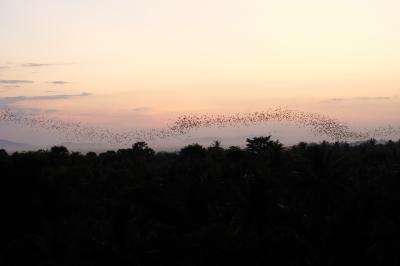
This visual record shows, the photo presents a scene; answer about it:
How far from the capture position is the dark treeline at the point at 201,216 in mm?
24094

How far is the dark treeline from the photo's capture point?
79.0 feet

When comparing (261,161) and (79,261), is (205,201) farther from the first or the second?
(261,161)

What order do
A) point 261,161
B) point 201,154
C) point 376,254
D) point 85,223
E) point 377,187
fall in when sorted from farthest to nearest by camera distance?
point 201,154 < point 261,161 < point 377,187 < point 85,223 < point 376,254

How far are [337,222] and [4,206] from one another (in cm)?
2054

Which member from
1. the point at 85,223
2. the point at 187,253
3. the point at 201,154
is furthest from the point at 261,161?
the point at 187,253

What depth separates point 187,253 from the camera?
2461 centimetres

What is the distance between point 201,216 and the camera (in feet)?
103

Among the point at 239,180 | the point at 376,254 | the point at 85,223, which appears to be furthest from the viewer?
the point at 239,180

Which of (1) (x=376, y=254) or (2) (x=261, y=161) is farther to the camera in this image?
(2) (x=261, y=161)

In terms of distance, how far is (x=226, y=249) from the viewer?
23469 millimetres

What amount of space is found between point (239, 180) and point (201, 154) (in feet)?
73.9

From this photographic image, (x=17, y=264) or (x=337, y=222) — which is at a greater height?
(x=337, y=222)

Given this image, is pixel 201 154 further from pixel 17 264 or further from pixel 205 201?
pixel 17 264

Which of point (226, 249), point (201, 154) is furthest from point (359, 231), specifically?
point (201, 154)
